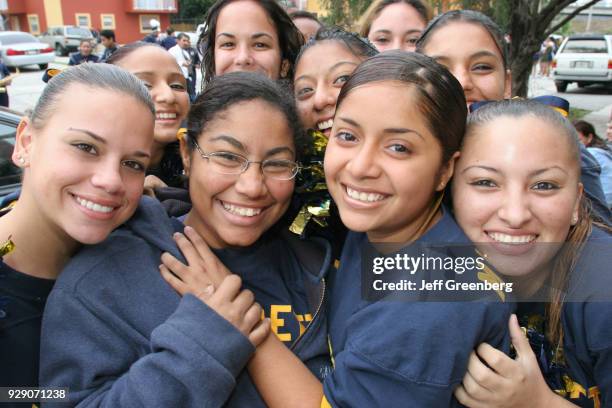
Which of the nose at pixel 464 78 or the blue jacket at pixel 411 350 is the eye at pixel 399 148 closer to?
the blue jacket at pixel 411 350

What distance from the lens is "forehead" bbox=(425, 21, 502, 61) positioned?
2391 millimetres

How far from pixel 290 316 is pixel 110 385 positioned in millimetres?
625

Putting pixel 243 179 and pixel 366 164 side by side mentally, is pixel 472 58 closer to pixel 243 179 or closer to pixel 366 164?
pixel 366 164

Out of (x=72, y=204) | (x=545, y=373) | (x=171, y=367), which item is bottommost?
(x=545, y=373)

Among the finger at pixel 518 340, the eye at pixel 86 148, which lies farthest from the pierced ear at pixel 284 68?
the finger at pixel 518 340

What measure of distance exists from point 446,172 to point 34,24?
143 ft

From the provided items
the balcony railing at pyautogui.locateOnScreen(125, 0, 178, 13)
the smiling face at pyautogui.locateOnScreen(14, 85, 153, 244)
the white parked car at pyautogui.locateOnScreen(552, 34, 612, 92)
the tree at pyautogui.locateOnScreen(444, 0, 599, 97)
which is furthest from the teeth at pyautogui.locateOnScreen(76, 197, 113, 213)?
the balcony railing at pyautogui.locateOnScreen(125, 0, 178, 13)

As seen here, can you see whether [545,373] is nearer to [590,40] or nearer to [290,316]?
[290,316]

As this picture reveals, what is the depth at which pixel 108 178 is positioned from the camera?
63.0 inches

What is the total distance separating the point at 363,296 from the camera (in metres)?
1.66

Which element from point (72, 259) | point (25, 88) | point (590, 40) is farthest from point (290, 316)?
point (590, 40)

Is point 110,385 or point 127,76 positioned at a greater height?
point 127,76

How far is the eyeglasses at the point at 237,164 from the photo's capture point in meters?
1.84

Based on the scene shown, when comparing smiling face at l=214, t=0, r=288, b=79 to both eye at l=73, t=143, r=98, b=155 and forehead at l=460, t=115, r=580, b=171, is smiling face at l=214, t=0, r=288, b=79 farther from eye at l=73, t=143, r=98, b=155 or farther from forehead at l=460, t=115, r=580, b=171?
forehead at l=460, t=115, r=580, b=171
